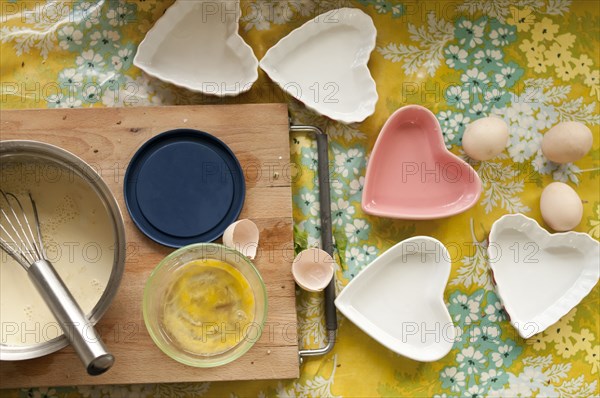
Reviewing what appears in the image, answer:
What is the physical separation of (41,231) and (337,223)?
0.48m

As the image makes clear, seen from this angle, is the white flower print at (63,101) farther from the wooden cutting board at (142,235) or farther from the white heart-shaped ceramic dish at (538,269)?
the white heart-shaped ceramic dish at (538,269)

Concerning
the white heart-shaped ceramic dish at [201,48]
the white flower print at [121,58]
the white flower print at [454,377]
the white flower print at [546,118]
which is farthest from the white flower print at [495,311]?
the white flower print at [121,58]

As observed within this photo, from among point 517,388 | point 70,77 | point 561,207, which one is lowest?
point 517,388

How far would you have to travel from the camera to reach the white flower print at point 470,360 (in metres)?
1.05

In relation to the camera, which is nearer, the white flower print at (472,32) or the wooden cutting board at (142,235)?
the wooden cutting board at (142,235)

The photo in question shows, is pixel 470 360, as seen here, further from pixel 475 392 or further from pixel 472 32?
pixel 472 32

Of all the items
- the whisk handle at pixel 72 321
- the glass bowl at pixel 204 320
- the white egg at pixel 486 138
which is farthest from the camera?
the white egg at pixel 486 138

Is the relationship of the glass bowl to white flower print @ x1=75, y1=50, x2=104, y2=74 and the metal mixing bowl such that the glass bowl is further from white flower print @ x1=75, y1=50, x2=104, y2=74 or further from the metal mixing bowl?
white flower print @ x1=75, y1=50, x2=104, y2=74

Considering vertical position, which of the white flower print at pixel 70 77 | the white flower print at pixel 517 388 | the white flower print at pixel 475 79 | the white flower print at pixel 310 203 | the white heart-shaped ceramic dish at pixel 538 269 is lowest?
the white flower print at pixel 517 388

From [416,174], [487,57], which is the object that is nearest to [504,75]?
[487,57]

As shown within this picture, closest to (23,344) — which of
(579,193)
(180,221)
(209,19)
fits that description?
(180,221)

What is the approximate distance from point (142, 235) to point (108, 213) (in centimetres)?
11

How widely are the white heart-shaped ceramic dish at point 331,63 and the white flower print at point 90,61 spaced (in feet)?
0.95

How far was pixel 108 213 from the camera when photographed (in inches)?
33.5
